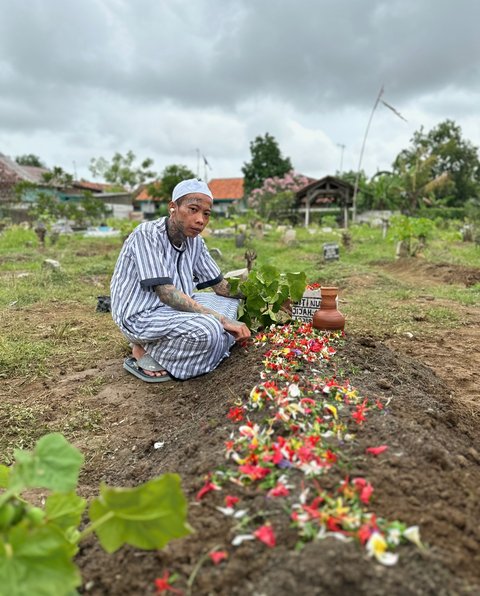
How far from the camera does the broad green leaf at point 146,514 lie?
3.78ft

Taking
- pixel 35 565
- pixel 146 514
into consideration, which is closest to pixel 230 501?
pixel 146 514

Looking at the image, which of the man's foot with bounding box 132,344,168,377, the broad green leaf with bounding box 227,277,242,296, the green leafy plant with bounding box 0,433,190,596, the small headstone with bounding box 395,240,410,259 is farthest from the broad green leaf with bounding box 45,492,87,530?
the small headstone with bounding box 395,240,410,259

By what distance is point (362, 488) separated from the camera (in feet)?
4.81

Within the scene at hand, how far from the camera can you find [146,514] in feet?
3.84

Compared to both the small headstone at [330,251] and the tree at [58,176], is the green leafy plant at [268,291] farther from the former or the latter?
the tree at [58,176]

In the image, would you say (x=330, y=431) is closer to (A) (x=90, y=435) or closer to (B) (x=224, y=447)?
(B) (x=224, y=447)

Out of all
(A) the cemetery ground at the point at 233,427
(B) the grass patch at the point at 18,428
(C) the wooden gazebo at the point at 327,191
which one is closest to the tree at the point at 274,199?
(C) the wooden gazebo at the point at 327,191

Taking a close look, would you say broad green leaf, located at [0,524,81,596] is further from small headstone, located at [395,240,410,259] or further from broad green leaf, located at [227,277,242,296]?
small headstone, located at [395,240,410,259]

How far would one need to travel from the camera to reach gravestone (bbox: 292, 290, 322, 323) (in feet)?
11.2

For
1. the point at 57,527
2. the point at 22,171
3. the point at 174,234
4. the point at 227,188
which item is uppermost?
the point at 22,171

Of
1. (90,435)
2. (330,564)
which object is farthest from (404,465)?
(90,435)

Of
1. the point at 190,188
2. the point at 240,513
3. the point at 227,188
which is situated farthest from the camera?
the point at 227,188

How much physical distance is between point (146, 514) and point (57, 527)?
0.23 m

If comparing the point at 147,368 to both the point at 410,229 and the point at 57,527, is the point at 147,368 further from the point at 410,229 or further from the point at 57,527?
the point at 410,229
